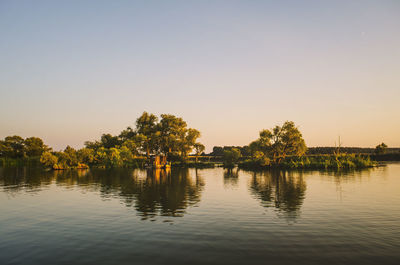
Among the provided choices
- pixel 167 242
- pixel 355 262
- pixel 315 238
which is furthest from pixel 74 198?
pixel 355 262

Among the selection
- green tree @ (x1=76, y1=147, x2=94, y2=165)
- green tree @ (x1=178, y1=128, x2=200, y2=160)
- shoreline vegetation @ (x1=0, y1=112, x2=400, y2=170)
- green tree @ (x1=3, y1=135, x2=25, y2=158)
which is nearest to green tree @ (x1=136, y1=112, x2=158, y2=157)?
shoreline vegetation @ (x1=0, y1=112, x2=400, y2=170)

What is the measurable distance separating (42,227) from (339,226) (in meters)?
18.0

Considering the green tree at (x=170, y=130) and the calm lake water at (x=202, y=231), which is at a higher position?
the green tree at (x=170, y=130)

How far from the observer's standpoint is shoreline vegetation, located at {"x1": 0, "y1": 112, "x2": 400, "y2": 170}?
72.4 meters

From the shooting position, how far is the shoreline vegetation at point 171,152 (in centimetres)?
7244

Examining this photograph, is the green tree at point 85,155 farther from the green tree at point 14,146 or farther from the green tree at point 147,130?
the green tree at point 14,146

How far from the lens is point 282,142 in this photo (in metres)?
74.6

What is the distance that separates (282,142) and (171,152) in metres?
47.0

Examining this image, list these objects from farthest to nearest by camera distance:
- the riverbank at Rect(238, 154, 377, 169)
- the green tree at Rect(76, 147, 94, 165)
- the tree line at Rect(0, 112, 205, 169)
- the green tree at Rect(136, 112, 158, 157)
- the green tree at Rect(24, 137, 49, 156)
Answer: the green tree at Rect(24, 137, 49, 156) < the green tree at Rect(136, 112, 158, 157) < the tree line at Rect(0, 112, 205, 169) < the green tree at Rect(76, 147, 94, 165) < the riverbank at Rect(238, 154, 377, 169)

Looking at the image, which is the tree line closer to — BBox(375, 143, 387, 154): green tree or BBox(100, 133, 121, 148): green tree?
BBox(100, 133, 121, 148): green tree

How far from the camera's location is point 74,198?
84.6ft

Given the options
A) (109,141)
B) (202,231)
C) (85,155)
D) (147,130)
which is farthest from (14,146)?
(202,231)

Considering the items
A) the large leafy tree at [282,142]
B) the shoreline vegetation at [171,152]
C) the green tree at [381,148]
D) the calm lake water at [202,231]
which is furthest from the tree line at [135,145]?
the green tree at [381,148]

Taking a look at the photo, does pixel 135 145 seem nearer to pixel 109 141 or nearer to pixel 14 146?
pixel 109 141
